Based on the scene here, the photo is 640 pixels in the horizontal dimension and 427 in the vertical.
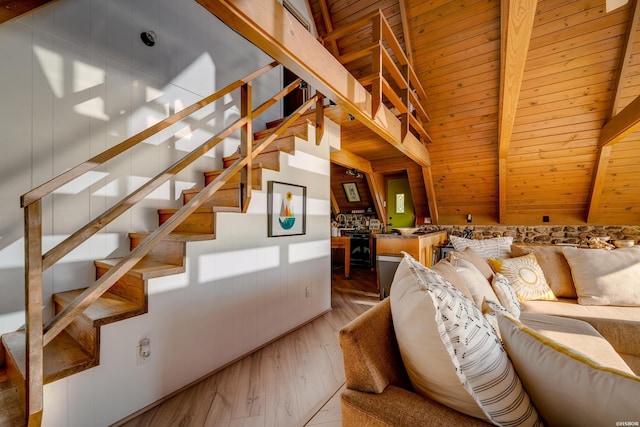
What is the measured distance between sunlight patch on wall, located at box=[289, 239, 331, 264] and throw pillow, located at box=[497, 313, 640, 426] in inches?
84.2

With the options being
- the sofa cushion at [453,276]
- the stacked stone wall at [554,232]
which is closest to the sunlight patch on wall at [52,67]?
the sofa cushion at [453,276]

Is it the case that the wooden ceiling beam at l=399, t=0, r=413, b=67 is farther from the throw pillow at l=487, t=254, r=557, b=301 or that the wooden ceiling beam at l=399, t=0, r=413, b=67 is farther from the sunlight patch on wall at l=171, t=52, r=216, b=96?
the throw pillow at l=487, t=254, r=557, b=301

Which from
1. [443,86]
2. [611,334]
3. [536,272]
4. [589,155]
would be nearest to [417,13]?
[443,86]

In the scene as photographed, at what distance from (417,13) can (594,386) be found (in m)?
4.47

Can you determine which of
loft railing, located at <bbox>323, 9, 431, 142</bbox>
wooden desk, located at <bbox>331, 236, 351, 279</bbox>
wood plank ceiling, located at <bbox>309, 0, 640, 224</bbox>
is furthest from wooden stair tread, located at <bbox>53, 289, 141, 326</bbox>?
wooden desk, located at <bbox>331, 236, 351, 279</bbox>

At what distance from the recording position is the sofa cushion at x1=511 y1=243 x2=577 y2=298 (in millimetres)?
2367

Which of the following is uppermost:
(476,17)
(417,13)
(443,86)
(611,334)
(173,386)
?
(417,13)

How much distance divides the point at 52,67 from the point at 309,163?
6.70 ft

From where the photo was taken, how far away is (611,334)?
1715 millimetres

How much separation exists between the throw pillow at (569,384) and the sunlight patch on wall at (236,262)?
181cm

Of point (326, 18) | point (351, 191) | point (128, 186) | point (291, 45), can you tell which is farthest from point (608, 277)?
point (351, 191)

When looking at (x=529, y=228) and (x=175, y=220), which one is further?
(x=529, y=228)

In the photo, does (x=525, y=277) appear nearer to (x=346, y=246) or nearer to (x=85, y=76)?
(x=346, y=246)

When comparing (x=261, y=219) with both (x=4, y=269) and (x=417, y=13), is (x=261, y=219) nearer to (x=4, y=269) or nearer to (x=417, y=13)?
(x=4, y=269)
